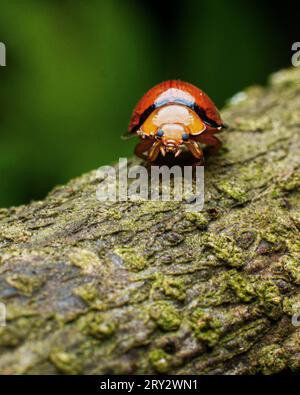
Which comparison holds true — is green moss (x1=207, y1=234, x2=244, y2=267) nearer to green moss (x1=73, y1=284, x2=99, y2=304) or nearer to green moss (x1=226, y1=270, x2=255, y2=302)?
green moss (x1=226, y1=270, x2=255, y2=302)

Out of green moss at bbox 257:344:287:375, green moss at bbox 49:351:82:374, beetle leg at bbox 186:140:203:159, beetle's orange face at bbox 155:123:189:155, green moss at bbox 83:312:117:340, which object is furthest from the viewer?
beetle leg at bbox 186:140:203:159

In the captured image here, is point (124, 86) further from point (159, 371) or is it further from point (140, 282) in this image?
point (159, 371)

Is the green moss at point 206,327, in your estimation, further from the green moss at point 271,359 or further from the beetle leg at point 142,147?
the beetle leg at point 142,147

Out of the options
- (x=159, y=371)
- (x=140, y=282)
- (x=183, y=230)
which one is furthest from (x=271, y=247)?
(x=159, y=371)

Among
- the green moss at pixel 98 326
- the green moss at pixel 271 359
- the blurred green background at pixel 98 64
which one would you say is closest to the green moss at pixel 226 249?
the green moss at pixel 271 359

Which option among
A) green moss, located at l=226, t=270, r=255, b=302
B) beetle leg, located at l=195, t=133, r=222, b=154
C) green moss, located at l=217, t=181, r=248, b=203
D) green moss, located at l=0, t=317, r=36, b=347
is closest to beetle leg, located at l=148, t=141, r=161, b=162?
beetle leg, located at l=195, t=133, r=222, b=154

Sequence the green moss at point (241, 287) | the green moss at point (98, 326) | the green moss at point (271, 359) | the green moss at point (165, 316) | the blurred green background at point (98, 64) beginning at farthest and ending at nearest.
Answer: the blurred green background at point (98, 64) → the green moss at point (241, 287) → the green moss at point (271, 359) → the green moss at point (165, 316) → the green moss at point (98, 326)
